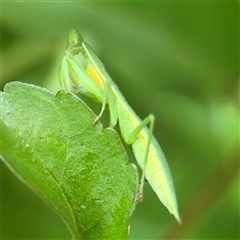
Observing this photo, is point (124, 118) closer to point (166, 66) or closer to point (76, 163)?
point (76, 163)

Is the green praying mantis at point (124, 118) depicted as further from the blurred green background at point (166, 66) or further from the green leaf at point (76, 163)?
the blurred green background at point (166, 66)

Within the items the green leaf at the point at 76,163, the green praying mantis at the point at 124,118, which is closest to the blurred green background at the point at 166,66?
the green praying mantis at the point at 124,118

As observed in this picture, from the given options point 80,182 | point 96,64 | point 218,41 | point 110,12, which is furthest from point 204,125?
A: point 80,182

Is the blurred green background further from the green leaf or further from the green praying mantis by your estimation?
the green leaf

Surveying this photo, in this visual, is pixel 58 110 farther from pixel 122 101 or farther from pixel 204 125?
pixel 204 125

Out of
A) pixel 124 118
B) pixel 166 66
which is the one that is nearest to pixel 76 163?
pixel 124 118
